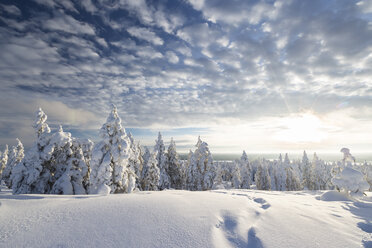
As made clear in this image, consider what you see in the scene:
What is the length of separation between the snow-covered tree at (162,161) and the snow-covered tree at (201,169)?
438 centimetres

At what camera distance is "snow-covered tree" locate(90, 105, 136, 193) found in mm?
14008

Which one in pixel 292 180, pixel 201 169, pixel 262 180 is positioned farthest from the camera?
pixel 262 180

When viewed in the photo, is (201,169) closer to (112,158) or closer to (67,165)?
(112,158)

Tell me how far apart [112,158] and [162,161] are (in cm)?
2117

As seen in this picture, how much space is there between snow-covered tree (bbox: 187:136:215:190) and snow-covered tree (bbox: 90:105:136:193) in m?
17.7

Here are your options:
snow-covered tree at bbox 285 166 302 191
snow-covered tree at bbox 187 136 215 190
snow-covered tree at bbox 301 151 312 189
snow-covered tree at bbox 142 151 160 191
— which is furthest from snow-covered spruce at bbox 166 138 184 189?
snow-covered tree at bbox 301 151 312 189

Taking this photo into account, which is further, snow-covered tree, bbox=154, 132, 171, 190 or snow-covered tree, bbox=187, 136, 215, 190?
snow-covered tree, bbox=154, 132, 171, 190

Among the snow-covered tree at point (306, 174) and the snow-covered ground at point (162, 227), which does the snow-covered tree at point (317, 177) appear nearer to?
the snow-covered tree at point (306, 174)

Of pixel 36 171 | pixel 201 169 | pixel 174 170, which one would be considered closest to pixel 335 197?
pixel 201 169

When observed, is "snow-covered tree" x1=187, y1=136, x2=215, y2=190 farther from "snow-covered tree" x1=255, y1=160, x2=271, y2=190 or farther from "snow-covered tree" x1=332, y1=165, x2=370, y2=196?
"snow-covered tree" x1=255, y1=160, x2=271, y2=190

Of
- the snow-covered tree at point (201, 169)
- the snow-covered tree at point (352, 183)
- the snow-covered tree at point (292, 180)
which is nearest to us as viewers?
the snow-covered tree at point (352, 183)

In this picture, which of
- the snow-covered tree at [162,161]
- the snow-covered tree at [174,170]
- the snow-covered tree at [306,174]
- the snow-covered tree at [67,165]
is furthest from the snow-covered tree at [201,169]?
the snow-covered tree at [306,174]

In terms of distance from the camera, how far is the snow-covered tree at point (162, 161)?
32.1 m

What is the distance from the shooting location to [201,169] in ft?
104
